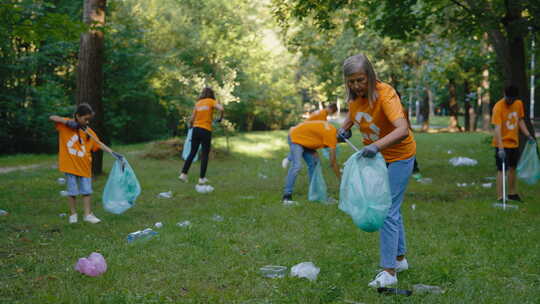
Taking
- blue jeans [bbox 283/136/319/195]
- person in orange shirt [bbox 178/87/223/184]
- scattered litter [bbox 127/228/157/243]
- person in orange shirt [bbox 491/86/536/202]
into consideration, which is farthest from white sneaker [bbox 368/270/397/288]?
person in orange shirt [bbox 178/87/223/184]

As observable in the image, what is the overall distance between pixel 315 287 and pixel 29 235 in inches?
146

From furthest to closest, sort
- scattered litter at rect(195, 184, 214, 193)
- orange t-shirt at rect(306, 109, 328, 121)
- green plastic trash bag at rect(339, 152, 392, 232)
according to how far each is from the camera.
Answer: scattered litter at rect(195, 184, 214, 193), orange t-shirt at rect(306, 109, 328, 121), green plastic trash bag at rect(339, 152, 392, 232)

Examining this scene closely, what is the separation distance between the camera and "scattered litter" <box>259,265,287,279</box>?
14.6 ft

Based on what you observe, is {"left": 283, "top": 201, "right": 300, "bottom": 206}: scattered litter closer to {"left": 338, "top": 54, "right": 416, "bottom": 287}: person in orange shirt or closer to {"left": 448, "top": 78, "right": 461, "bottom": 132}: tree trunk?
{"left": 338, "top": 54, "right": 416, "bottom": 287}: person in orange shirt

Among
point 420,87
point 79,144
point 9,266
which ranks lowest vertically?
point 9,266

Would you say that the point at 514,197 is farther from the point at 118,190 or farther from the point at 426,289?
the point at 118,190

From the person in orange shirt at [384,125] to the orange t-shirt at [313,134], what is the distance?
137 inches

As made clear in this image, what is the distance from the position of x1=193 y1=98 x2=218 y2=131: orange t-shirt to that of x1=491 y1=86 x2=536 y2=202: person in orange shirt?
5200 mm

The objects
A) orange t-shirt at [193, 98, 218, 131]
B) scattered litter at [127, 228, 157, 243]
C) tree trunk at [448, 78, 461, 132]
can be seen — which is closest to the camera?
scattered litter at [127, 228, 157, 243]

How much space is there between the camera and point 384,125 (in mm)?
4137

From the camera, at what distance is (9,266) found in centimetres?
477

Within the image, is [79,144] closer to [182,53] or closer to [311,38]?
[311,38]

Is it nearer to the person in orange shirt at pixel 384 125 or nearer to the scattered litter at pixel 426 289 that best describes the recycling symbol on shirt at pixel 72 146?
the person in orange shirt at pixel 384 125

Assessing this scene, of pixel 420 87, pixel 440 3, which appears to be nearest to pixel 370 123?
pixel 440 3
